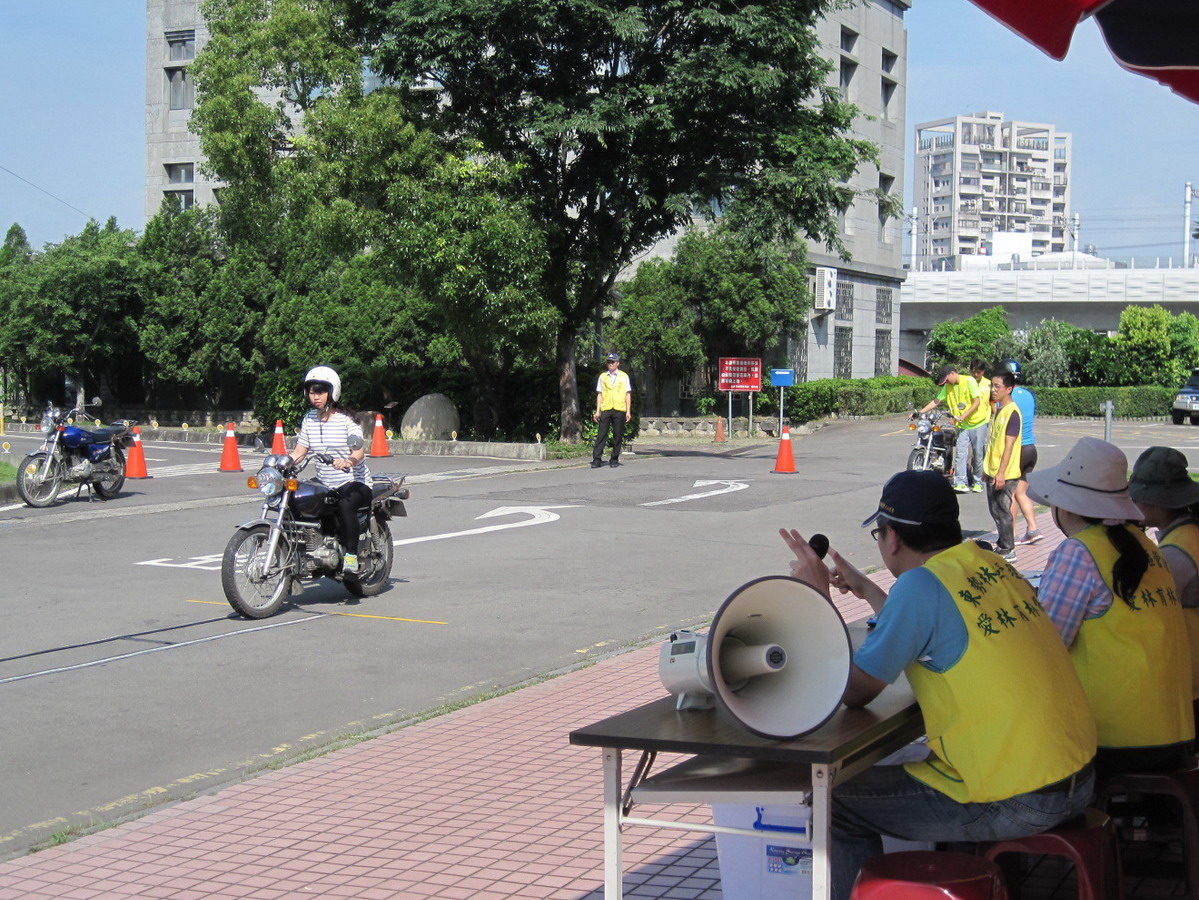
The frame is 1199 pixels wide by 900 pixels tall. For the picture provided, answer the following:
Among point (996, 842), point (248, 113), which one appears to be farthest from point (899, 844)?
point (248, 113)

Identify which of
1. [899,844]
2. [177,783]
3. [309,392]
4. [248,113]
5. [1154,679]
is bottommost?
[177,783]

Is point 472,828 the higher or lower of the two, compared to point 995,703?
lower

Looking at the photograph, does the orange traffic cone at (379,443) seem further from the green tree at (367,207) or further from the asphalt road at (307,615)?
the asphalt road at (307,615)

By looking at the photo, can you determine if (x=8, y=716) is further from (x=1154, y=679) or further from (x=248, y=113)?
(x=248, y=113)

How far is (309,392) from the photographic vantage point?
33.5 ft

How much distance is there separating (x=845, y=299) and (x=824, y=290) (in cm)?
371

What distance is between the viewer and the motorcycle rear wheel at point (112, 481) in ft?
57.6

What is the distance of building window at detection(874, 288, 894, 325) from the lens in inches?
1934

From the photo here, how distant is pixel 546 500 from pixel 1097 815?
13.8m

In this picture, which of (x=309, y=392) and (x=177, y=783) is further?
(x=309, y=392)

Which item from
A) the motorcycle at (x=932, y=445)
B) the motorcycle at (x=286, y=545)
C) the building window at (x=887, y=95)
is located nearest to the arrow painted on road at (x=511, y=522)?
the motorcycle at (x=286, y=545)

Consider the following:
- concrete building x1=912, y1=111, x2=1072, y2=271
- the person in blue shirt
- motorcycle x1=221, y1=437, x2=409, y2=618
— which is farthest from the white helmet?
concrete building x1=912, y1=111, x2=1072, y2=271

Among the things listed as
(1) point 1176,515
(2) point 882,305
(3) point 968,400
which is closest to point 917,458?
(3) point 968,400

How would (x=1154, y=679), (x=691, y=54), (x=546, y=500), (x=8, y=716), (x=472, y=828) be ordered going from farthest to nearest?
(x=691, y=54) < (x=546, y=500) < (x=8, y=716) < (x=472, y=828) < (x=1154, y=679)
